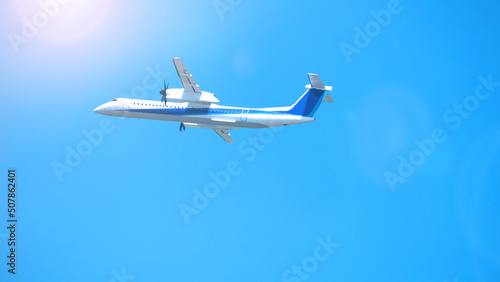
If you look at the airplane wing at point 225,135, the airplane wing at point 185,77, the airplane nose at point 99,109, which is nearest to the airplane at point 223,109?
the airplane wing at point 185,77

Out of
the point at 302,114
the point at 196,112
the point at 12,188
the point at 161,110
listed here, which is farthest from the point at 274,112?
the point at 12,188

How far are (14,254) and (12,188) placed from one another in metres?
6.87

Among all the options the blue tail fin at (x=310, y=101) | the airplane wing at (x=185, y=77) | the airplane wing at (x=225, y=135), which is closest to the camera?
the airplane wing at (x=185, y=77)

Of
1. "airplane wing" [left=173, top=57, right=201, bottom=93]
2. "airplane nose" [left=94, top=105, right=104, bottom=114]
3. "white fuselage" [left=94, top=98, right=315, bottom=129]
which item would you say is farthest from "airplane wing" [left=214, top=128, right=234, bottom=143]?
"airplane nose" [left=94, top=105, right=104, bottom=114]

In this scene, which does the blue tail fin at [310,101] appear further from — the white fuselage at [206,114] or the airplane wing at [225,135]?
the airplane wing at [225,135]

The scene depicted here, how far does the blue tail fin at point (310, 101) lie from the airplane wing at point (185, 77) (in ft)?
31.4

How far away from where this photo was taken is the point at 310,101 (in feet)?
193

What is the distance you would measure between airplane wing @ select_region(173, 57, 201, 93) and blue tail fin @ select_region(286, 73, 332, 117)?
9.56 metres

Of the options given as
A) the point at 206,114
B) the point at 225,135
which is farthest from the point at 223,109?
the point at 225,135

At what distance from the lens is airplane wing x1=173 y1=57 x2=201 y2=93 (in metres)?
57.2

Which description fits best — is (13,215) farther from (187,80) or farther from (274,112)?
(274,112)

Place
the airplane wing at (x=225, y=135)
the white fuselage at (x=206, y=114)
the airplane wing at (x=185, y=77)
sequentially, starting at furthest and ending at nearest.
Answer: the airplane wing at (x=225, y=135), the white fuselage at (x=206, y=114), the airplane wing at (x=185, y=77)

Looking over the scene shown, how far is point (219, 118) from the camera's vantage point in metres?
58.6

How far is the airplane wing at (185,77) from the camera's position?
5719cm
